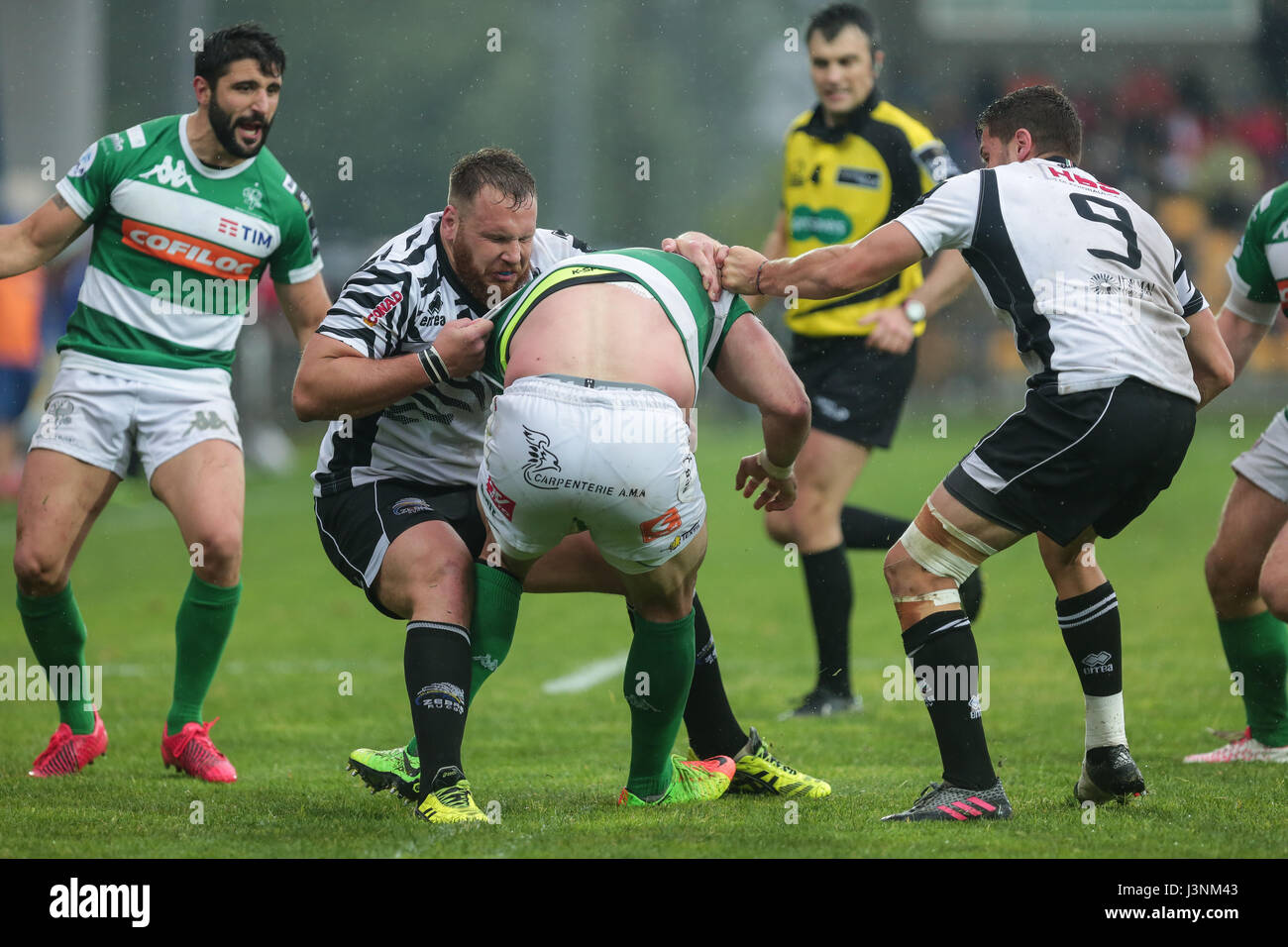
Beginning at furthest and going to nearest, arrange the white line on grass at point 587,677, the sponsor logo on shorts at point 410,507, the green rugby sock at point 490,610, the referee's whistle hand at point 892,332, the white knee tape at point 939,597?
the white line on grass at point 587,677 → the referee's whistle hand at point 892,332 → the sponsor logo on shorts at point 410,507 → the green rugby sock at point 490,610 → the white knee tape at point 939,597

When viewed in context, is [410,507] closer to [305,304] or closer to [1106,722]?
[305,304]

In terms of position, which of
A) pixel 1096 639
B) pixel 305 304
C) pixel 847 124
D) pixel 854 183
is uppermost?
pixel 847 124

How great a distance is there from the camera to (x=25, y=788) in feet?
15.9

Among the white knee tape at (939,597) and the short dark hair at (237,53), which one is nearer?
the white knee tape at (939,597)

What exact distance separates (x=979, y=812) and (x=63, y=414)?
3.37 meters

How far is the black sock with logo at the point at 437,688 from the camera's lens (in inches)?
159

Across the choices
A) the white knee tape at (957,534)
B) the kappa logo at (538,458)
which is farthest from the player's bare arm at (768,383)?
the kappa logo at (538,458)

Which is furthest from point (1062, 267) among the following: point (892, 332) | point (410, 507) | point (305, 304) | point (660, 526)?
point (305, 304)

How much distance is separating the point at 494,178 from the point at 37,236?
6.13 feet

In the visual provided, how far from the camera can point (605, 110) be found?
1642cm

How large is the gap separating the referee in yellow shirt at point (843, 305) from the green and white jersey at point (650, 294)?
84.6 inches

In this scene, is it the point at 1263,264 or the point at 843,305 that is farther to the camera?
the point at 843,305

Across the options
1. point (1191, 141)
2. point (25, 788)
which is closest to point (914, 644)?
point (25, 788)

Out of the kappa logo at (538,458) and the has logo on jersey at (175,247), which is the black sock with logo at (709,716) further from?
the has logo on jersey at (175,247)
